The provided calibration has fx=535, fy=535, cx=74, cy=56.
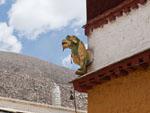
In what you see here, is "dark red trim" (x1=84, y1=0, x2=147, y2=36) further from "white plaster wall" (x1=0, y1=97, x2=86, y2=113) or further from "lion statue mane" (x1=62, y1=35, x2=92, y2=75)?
"white plaster wall" (x1=0, y1=97, x2=86, y2=113)

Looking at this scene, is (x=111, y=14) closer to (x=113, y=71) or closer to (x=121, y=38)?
(x=121, y=38)

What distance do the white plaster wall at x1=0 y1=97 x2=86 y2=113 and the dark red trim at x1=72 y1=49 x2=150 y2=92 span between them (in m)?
13.2

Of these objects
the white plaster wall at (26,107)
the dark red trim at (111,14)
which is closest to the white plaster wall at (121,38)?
the dark red trim at (111,14)

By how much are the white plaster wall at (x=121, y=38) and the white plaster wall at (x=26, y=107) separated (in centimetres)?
1328

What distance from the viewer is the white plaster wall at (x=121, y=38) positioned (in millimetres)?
6340

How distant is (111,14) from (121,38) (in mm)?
380

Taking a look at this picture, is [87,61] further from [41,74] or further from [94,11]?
[41,74]

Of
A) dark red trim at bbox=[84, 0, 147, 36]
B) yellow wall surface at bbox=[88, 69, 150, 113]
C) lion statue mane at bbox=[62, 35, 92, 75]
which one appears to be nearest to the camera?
yellow wall surface at bbox=[88, 69, 150, 113]

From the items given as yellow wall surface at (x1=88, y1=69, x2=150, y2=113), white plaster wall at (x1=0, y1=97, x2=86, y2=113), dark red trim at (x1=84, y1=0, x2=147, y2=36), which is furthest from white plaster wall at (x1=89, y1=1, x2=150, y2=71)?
white plaster wall at (x1=0, y1=97, x2=86, y2=113)

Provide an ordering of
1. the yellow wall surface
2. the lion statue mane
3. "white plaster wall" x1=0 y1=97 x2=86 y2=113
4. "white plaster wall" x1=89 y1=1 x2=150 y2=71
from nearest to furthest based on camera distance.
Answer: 1. the yellow wall surface
2. "white plaster wall" x1=89 y1=1 x2=150 y2=71
3. the lion statue mane
4. "white plaster wall" x1=0 y1=97 x2=86 y2=113

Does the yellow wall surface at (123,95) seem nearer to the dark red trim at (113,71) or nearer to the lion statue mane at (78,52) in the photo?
the dark red trim at (113,71)

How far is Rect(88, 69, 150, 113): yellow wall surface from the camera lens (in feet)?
19.8

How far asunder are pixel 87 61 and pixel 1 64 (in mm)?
24265

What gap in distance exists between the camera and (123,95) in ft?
20.9
